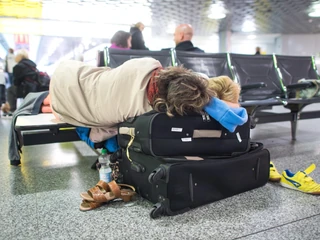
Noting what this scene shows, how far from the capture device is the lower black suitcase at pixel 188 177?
3.71 ft

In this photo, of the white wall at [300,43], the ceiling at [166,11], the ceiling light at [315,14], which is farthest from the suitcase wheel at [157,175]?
the white wall at [300,43]

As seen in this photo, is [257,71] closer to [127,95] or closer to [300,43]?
[127,95]

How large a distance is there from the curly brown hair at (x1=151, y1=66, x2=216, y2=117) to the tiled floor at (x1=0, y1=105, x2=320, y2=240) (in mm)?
439

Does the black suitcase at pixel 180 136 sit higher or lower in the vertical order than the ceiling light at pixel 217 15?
lower

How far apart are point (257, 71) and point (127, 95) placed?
1900 millimetres

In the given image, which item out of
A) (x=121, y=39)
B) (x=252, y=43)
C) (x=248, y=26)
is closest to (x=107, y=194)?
(x=121, y=39)

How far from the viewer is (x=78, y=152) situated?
243cm

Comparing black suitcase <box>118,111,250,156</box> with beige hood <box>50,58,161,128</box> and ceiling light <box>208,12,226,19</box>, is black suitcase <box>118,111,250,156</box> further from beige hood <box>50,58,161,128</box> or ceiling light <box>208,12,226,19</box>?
ceiling light <box>208,12,226,19</box>

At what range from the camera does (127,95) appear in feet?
4.42

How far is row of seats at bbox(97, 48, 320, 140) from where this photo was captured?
228 centimetres

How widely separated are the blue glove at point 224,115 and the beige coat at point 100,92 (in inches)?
11.3

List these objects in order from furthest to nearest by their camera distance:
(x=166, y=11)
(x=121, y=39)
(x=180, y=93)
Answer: (x=166, y=11), (x=121, y=39), (x=180, y=93)

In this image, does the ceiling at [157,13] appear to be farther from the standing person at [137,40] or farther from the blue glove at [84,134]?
the blue glove at [84,134]

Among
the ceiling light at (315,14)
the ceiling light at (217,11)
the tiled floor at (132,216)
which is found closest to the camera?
the tiled floor at (132,216)
